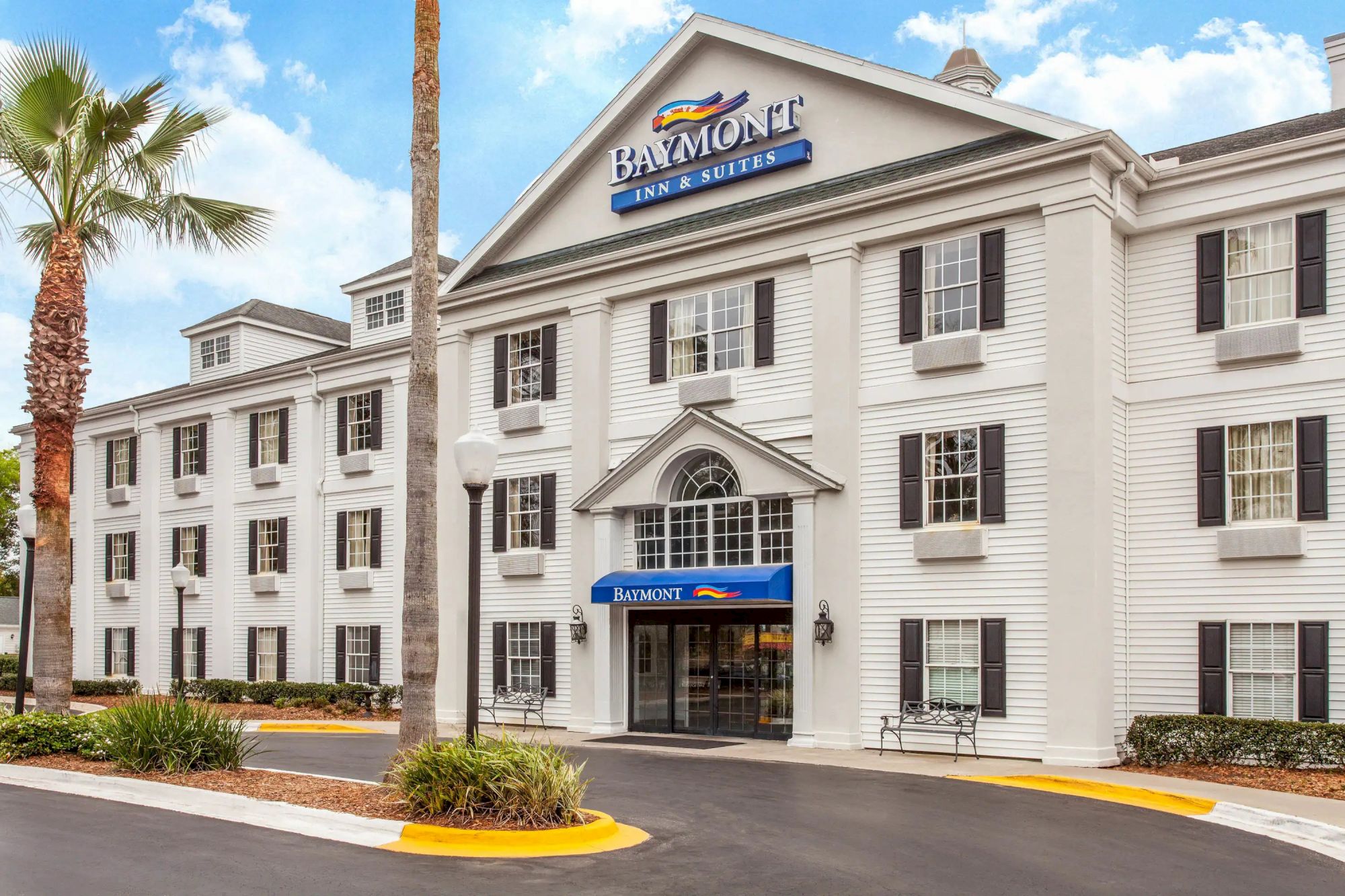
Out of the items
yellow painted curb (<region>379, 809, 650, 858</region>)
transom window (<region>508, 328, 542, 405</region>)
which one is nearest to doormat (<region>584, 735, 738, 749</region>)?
transom window (<region>508, 328, 542, 405</region>)

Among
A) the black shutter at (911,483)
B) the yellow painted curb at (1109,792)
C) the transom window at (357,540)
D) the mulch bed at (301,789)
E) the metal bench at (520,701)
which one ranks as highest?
the black shutter at (911,483)

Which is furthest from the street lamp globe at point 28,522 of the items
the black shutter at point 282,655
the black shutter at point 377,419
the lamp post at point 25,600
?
the black shutter at point 282,655

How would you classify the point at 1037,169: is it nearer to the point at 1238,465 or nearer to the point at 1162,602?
the point at 1238,465

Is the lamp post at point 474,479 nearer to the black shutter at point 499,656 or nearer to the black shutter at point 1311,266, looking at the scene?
the black shutter at point 1311,266

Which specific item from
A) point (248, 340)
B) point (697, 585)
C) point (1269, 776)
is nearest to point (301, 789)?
point (697, 585)

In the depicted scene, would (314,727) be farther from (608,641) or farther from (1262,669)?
(1262,669)

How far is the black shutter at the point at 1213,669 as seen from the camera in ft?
61.6

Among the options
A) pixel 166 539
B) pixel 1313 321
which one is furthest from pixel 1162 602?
pixel 166 539

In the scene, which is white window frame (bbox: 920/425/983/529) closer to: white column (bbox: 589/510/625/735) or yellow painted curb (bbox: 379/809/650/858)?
white column (bbox: 589/510/625/735)

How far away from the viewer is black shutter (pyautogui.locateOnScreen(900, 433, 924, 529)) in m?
20.8

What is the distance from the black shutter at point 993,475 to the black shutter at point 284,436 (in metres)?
21.4

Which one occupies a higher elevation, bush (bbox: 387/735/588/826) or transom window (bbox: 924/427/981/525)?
transom window (bbox: 924/427/981/525)

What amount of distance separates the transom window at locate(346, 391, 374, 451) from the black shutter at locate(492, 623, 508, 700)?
818 cm

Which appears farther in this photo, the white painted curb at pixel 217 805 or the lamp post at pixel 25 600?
the lamp post at pixel 25 600
